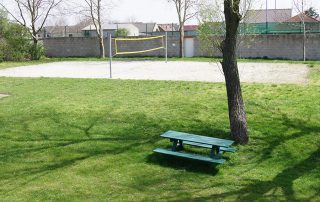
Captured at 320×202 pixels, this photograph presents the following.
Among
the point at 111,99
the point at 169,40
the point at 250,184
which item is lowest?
the point at 250,184

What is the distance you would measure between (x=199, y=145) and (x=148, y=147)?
2.73 feet

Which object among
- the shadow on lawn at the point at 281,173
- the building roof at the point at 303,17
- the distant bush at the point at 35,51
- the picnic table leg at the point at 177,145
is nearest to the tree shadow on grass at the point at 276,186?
the shadow on lawn at the point at 281,173

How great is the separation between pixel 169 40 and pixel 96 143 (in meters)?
18.8

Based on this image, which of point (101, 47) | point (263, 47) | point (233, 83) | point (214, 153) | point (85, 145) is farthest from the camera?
point (101, 47)

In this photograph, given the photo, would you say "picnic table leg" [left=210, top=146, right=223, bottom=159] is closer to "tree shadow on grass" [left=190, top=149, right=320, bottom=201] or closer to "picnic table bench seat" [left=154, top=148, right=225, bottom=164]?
"picnic table bench seat" [left=154, top=148, right=225, bottom=164]

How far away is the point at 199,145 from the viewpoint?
546 centimetres

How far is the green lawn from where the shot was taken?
4.50 metres

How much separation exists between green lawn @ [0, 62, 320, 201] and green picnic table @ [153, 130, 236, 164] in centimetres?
13

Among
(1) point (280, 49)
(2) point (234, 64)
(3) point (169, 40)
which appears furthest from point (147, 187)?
(3) point (169, 40)

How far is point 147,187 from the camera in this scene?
4578 mm

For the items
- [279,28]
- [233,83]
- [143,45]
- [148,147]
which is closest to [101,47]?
[143,45]

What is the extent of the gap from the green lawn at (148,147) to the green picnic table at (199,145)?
0.42 ft

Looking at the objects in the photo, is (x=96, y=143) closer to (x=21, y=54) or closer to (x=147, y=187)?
(x=147, y=187)

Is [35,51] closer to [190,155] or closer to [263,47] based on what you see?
[263,47]
